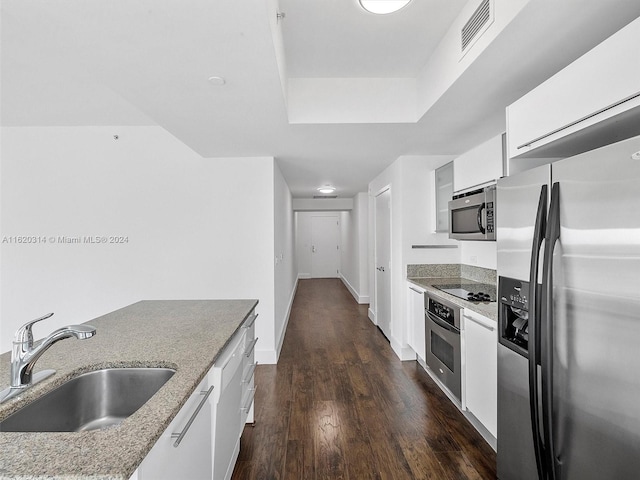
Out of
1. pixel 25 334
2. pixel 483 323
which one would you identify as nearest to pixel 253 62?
pixel 25 334

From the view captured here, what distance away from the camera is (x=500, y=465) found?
1.68 metres

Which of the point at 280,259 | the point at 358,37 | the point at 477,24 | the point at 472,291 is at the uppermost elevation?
the point at 358,37

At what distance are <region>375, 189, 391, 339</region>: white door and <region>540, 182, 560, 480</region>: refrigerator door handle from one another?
9.20 feet

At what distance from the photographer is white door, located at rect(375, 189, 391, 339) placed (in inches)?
164

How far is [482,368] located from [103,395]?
2112mm

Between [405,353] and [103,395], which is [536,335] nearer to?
[103,395]

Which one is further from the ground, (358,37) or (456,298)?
(358,37)

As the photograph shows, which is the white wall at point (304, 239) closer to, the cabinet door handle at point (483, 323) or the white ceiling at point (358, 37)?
the white ceiling at point (358, 37)

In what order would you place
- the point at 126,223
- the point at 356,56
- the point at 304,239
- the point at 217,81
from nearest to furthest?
the point at 217,81 < the point at 356,56 < the point at 126,223 < the point at 304,239

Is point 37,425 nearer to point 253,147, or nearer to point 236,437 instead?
point 236,437

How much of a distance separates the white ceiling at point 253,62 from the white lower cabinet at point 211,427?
4.98ft

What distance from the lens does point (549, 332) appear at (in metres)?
1.26

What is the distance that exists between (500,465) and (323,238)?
9238 mm

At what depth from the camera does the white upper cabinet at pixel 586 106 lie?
113 cm
